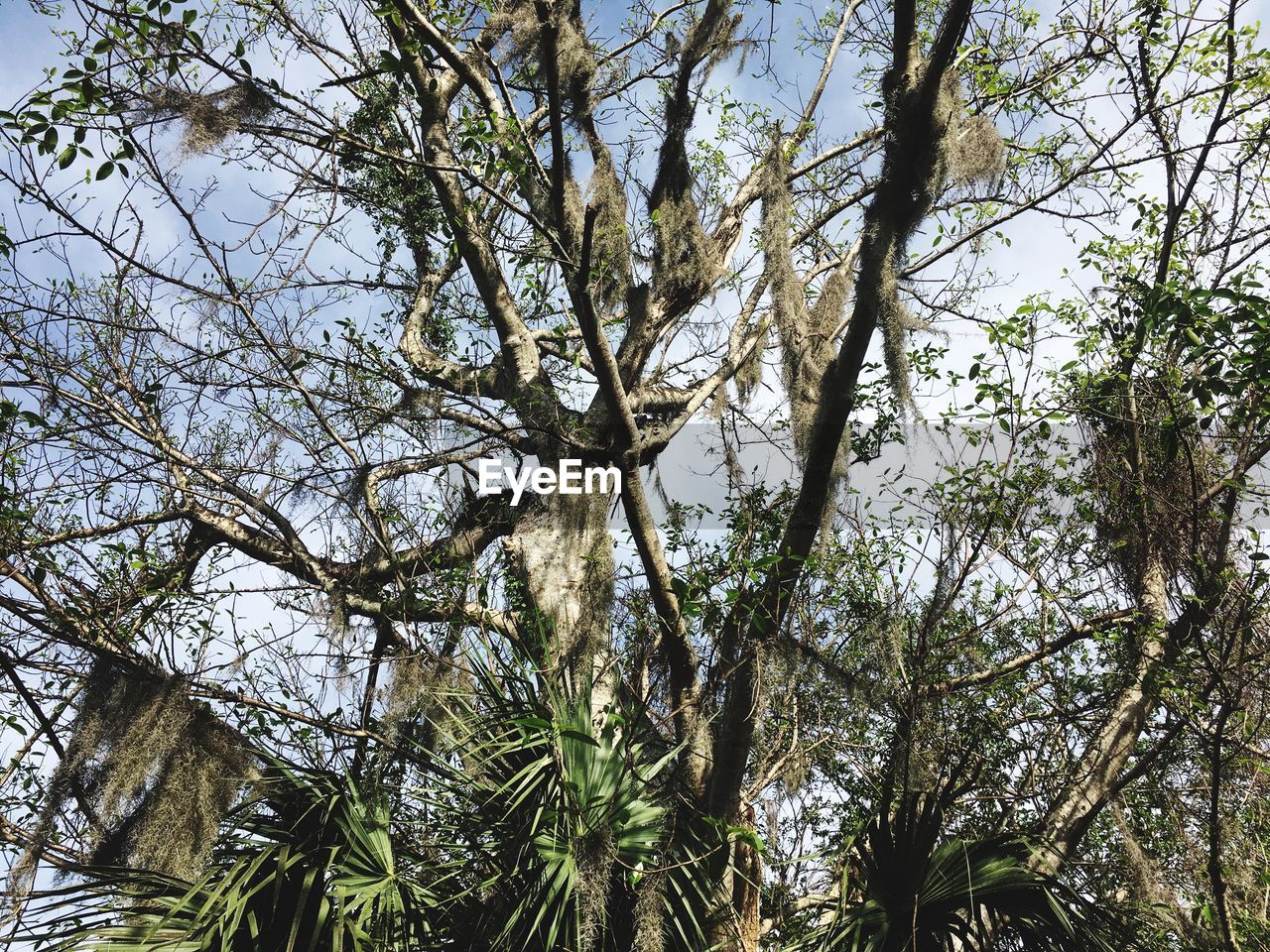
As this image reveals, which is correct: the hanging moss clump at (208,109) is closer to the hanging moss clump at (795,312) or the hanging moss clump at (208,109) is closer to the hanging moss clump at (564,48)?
the hanging moss clump at (564,48)

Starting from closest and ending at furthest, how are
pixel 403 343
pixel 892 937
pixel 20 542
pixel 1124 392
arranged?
pixel 892 937 < pixel 20 542 < pixel 1124 392 < pixel 403 343

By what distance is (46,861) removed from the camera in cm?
427

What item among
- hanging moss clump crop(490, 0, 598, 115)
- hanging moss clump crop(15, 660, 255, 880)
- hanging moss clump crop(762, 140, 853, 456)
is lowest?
hanging moss clump crop(15, 660, 255, 880)

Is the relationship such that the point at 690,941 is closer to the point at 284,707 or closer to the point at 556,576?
the point at 556,576

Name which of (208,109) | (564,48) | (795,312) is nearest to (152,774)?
(208,109)

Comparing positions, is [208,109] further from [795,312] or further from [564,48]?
[795,312]

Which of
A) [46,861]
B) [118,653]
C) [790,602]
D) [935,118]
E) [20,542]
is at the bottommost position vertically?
[46,861]

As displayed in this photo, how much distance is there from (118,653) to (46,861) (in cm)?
97

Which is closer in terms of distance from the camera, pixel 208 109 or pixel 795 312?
pixel 208 109

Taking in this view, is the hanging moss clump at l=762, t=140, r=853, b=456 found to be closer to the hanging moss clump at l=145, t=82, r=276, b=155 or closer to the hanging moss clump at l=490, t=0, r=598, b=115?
the hanging moss clump at l=490, t=0, r=598, b=115

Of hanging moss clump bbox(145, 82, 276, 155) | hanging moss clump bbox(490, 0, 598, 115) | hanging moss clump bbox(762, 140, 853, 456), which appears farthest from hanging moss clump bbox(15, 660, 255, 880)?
hanging moss clump bbox(490, 0, 598, 115)

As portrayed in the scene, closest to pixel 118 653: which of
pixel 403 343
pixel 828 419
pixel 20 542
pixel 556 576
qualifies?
pixel 20 542

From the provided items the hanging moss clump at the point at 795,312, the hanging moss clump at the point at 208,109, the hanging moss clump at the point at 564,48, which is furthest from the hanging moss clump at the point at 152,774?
the hanging moss clump at the point at 564,48

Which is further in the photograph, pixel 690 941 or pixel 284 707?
pixel 284 707
